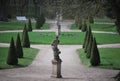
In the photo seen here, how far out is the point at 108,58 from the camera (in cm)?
2900

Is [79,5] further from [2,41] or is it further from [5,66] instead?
[2,41]

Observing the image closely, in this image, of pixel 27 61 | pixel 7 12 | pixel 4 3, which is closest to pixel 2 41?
pixel 27 61

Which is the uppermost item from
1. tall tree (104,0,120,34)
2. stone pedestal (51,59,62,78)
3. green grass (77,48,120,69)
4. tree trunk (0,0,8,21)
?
tall tree (104,0,120,34)

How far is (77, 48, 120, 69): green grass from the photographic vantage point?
84.8 feet

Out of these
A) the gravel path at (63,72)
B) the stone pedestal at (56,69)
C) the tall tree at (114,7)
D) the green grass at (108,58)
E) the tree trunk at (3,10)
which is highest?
the tall tree at (114,7)

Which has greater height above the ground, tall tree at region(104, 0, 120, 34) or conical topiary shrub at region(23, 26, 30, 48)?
tall tree at region(104, 0, 120, 34)

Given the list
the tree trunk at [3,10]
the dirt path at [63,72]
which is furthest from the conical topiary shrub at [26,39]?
the tree trunk at [3,10]

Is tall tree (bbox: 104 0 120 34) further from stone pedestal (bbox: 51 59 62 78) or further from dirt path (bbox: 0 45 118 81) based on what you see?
stone pedestal (bbox: 51 59 62 78)

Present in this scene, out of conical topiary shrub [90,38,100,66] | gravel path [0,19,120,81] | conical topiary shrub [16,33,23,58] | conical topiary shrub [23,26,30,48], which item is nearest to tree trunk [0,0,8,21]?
conical topiary shrub [23,26,30,48]

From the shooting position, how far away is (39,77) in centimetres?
2039

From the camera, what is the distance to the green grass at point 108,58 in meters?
25.8

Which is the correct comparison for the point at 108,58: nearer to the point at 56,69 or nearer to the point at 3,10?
the point at 56,69

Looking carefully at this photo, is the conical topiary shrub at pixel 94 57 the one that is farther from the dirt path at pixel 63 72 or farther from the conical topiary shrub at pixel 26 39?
the conical topiary shrub at pixel 26 39

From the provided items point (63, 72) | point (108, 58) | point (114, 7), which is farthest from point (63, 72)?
point (108, 58)
